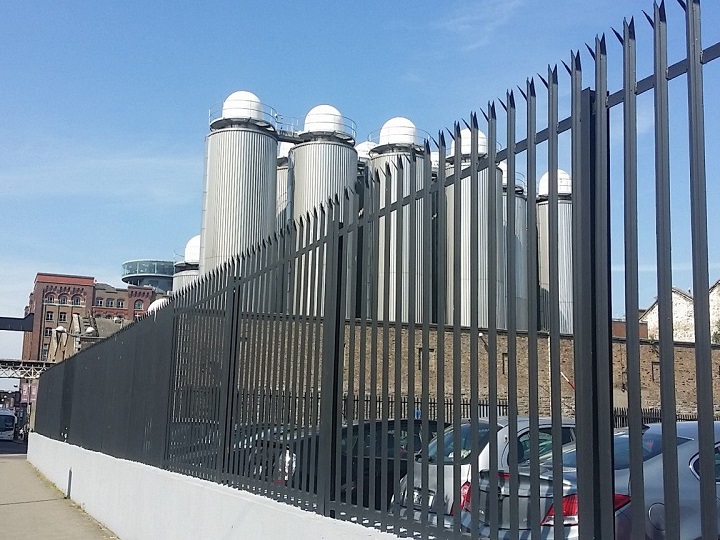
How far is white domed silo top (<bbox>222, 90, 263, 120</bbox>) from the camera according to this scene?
38.0 meters

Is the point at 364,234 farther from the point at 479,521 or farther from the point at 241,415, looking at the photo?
the point at 241,415

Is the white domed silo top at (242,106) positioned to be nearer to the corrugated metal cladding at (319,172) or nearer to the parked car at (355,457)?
the corrugated metal cladding at (319,172)

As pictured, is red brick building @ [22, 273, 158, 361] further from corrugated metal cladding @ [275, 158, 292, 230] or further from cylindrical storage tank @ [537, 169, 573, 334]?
cylindrical storage tank @ [537, 169, 573, 334]

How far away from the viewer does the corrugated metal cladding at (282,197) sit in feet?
129

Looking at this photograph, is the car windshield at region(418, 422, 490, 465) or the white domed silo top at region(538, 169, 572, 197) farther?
the car windshield at region(418, 422, 490, 465)

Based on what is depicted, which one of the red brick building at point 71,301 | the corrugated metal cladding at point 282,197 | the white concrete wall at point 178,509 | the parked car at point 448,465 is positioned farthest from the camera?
the red brick building at point 71,301

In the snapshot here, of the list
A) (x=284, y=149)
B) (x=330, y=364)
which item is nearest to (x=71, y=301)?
(x=284, y=149)

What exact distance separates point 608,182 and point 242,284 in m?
4.81

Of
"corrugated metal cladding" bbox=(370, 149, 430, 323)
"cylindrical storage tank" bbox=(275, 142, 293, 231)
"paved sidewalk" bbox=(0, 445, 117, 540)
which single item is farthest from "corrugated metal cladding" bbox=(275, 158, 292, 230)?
"corrugated metal cladding" bbox=(370, 149, 430, 323)

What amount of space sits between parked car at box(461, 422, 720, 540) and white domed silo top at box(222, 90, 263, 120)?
3487cm

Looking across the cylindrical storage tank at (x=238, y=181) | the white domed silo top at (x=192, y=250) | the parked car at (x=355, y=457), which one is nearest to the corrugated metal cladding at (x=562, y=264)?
the parked car at (x=355, y=457)

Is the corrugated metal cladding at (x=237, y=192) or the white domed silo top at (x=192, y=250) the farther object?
the white domed silo top at (x=192, y=250)

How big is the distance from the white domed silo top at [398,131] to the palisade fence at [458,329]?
32.2 meters

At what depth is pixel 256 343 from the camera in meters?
7.52
